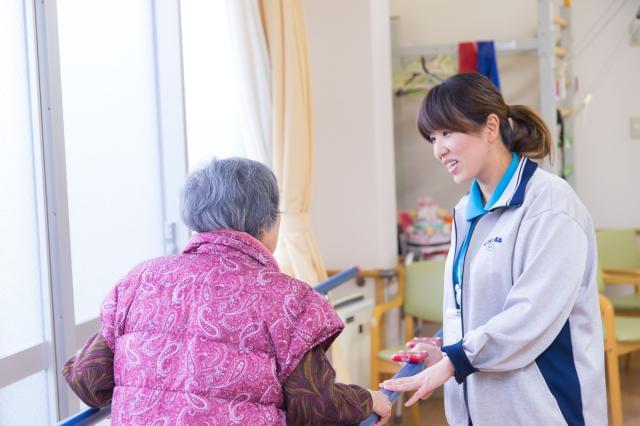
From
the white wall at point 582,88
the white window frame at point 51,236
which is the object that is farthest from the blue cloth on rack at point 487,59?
the white window frame at point 51,236

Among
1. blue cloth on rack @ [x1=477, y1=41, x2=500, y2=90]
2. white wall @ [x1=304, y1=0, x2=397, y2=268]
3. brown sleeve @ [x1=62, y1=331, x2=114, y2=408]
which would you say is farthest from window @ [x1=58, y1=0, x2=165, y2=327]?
blue cloth on rack @ [x1=477, y1=41, x2=500, y2=90]

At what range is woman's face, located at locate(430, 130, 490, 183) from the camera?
1.66 metres

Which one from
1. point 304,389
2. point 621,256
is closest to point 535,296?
point 304,389

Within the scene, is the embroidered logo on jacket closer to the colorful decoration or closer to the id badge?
the id badge

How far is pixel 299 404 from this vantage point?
1.36 m

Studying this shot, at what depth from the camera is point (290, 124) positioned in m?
3.41

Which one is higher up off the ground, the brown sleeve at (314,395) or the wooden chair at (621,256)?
the brown sleeve at (314,395)

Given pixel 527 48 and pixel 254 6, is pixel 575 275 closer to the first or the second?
pixel 254 6

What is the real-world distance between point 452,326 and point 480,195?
29 cm

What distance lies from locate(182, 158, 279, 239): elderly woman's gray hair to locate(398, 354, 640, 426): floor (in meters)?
2.69

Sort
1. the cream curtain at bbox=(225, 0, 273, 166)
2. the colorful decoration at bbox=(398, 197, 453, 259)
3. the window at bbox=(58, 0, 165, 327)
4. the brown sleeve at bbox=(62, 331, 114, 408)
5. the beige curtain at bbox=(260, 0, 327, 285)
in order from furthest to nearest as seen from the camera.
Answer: the colorful decoration at bbox=(398, 197, 453, 259), the beige curtain at bbox=(260, 0, 327, 285), the cream curtain at bbox=(225, 0, 273, 166), the window at bbox=(58, 0, 165, 327), the brown sleeve at bbox=(62, 331, 114, 408)

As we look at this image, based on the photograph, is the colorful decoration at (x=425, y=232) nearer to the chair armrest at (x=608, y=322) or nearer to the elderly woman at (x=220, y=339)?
the chair armrest at (x=608, y=322)

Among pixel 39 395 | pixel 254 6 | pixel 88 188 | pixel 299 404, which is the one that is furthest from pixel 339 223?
pixel 299 404

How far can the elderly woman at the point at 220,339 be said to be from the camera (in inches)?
52.1
